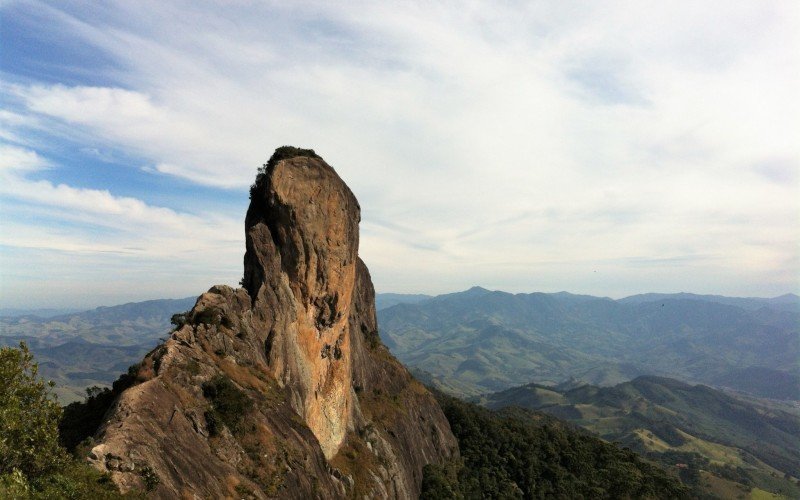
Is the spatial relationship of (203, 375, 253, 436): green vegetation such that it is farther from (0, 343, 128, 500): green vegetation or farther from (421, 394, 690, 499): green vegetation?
(421, 394, 690, 499): green vegetation

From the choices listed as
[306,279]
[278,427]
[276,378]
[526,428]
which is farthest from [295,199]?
[526,428]

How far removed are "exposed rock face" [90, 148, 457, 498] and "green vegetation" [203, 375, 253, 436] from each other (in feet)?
0.30

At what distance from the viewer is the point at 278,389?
40.1m

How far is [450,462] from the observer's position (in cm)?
9319

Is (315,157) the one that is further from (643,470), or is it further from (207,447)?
(643,470)

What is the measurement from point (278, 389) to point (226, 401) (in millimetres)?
9800

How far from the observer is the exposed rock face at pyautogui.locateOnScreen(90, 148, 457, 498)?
2417 cm

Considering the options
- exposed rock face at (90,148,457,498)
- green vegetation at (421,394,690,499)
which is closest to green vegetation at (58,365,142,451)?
exposed rock face at (90,148,457,498)

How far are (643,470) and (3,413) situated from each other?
417 feet

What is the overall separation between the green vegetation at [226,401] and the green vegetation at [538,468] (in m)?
61.4

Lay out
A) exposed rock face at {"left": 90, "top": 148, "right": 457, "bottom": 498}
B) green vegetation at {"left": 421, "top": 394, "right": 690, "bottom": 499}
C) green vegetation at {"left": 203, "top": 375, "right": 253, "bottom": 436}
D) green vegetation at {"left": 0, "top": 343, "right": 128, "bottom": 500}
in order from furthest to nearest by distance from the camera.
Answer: green vegetation at {"left": 421, "top": 394, "right": 690, "bottom": 499}
green vegetation at {"left": 203, "top": 375, "right": 253, "bottom": 436}
exposed rock face at {"left": 90, "top": 148, "right": 457, "bottom": 498}
green vegetation at {"left": 0, "top": 343, "right": 128, "bottom": 500}

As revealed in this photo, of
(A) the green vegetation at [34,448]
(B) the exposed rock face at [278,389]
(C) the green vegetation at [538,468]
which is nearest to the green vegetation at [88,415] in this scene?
(B) the exposed rock face at [278,389]

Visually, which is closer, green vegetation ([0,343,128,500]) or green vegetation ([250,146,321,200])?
green vegetation ([0,343,128,500])

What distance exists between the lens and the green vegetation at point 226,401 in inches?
1197
